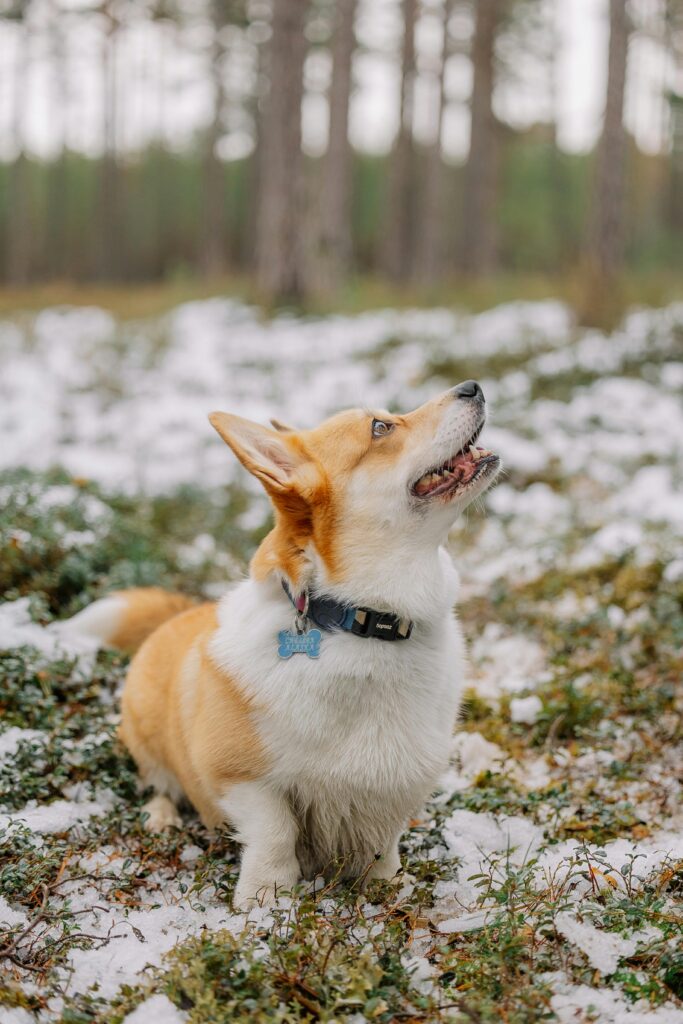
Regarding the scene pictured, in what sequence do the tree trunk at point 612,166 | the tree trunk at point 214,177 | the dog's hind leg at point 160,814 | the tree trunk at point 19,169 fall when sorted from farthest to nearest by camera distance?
1. the tree trunk at point 19,169
2. the tree trunk at point 214,177
3. the tree trunk at point 612,166
4. the dog's hind leg at point 160,814

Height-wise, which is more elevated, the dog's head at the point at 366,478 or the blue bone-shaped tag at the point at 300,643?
the dog's head at the point at 366,478

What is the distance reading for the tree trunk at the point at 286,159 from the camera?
41.9 ft

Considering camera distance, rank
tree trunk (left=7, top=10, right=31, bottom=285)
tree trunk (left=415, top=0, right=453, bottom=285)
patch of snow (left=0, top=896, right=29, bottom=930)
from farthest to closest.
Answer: tree trunk (left=7, top=10, right=31, bottom=285) → tree trunk (left=415, top=0, right=453, bottom=285) → patch of snow (left=0, top=896, right=29, bottom=930)

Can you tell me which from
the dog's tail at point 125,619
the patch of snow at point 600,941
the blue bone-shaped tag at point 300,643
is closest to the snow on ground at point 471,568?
the patch of snow at point 600,941

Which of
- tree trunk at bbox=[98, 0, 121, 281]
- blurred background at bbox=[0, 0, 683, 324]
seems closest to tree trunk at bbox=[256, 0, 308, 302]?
blurred background at bbox=[0, 0, 683, 324]

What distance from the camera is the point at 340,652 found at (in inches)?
112

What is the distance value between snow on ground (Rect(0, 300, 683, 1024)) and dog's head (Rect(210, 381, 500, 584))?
1055 millimetres

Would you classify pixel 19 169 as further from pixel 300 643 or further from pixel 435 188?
pixel 300 643

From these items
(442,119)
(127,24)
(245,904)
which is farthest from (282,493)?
(127,24)

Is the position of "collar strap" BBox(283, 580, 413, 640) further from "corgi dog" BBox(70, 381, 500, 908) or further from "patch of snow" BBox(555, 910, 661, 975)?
"patch of snow" BBox(555, 910, 661, 975)

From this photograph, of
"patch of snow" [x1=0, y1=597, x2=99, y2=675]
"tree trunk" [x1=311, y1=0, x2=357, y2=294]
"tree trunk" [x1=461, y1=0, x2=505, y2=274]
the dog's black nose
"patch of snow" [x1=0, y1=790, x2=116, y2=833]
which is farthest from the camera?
"tree trunk" [x1=461, y1=0, x2=505, y2=274]

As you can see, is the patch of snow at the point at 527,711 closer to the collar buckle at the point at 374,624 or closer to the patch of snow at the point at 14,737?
the collar buckle at the point at 374,624

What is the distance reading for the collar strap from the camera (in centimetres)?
287

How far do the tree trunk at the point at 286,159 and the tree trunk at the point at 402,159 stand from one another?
757 cm
